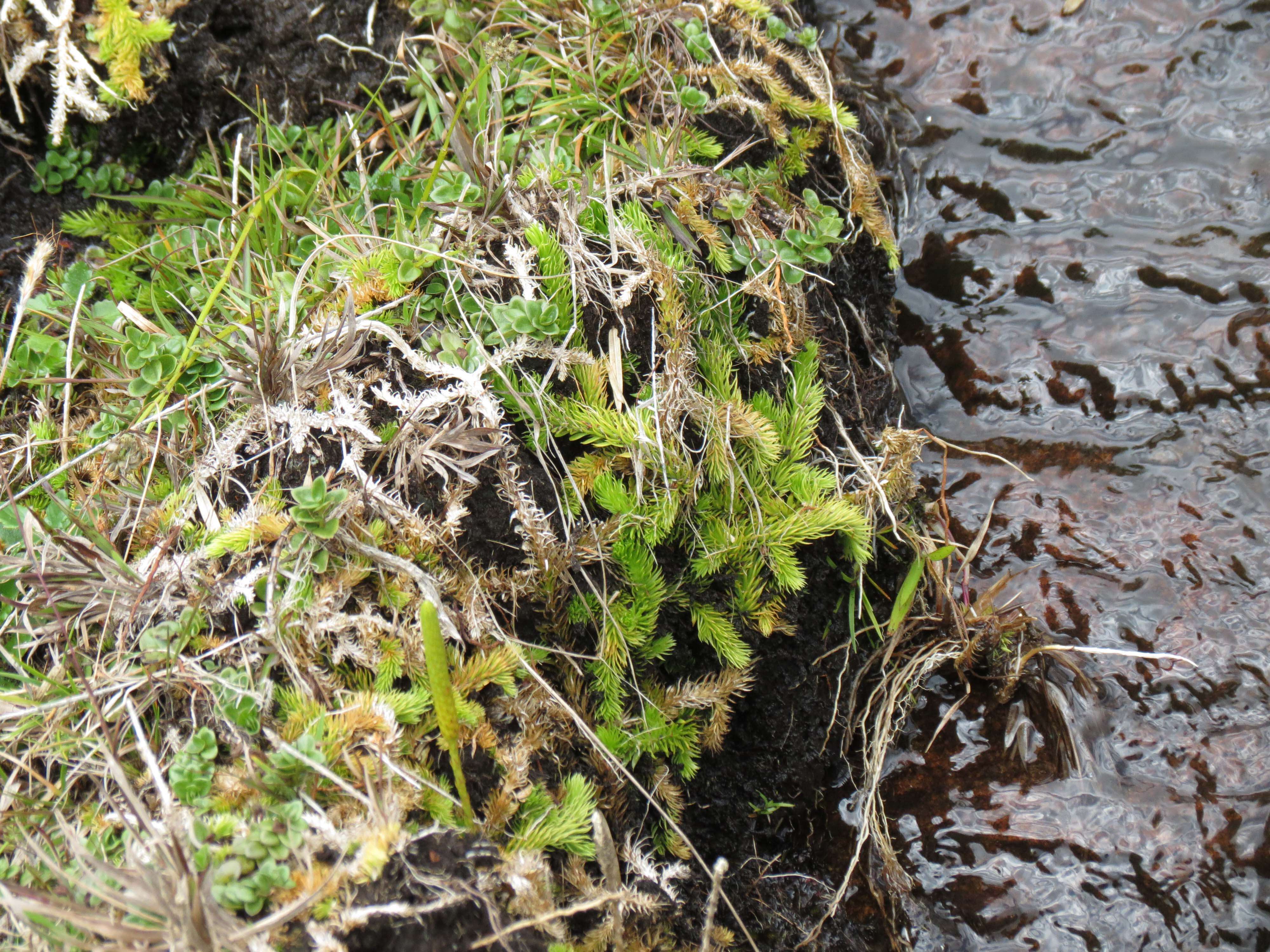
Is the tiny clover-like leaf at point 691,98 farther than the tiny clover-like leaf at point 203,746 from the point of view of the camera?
Yes

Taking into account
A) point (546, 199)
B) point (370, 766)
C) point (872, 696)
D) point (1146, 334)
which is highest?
point (546, 199)

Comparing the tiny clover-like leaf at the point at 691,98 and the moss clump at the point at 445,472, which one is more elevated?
the tiny clover-like leaf at the point at 691,98

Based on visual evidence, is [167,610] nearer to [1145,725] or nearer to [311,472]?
[311,472]

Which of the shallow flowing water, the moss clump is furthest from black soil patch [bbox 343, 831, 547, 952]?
the shallow flowing water

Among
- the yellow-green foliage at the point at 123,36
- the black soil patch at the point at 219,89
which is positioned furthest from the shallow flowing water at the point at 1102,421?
the yellow-green foliage at the point at 123,36

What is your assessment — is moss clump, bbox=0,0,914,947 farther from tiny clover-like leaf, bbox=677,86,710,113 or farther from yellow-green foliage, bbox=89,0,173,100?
yellow-green foliage, bbox=89,0,173,100

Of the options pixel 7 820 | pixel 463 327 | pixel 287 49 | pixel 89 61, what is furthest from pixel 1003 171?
pixel 7 820

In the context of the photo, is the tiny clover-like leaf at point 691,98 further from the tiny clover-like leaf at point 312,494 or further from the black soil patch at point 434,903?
the black soil patch at point 434,903
